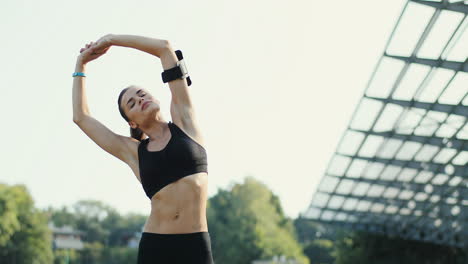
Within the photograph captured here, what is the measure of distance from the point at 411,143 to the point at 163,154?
23.9 metres

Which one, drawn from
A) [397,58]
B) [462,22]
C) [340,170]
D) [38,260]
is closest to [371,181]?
[340,170]

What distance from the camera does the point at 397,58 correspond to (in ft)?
70.9

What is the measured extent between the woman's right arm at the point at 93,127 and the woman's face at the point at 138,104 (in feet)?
0.55

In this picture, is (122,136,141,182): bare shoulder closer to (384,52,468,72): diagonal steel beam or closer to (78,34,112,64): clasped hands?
(78,34,112,64): clasped hands

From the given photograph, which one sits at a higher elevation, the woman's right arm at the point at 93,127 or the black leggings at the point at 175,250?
the woman's right arm at the point at 93,127

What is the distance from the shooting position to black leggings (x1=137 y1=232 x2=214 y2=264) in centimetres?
408

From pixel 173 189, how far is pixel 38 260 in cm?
6544

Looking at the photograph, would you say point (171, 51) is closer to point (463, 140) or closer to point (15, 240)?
point (463, 140)

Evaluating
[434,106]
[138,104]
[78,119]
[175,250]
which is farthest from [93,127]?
[434,106]

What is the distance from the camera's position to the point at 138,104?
14.5 feet

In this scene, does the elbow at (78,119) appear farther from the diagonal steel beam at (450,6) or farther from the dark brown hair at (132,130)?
the diagonal steel beam at (450,6)

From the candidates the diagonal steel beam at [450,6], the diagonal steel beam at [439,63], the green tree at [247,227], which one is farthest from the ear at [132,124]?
the green tree at [247,227]

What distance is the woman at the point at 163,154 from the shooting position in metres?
4.12

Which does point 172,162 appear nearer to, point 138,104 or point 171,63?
point 138,104
